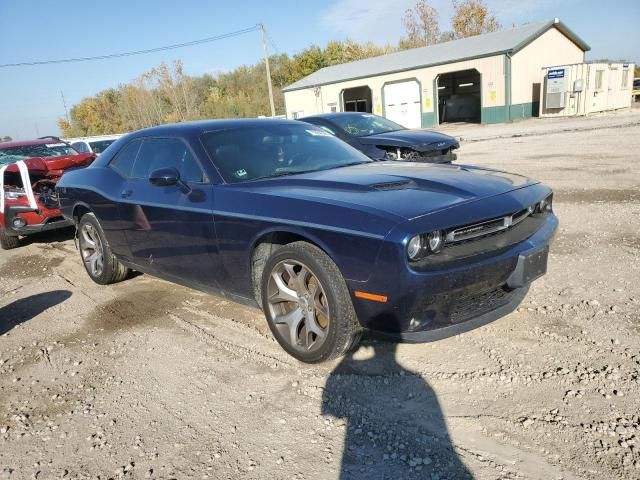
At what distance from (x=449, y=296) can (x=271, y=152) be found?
197 cm

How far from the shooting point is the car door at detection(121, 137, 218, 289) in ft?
12.3

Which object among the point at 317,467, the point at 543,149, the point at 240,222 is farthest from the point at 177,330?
the point at 543,149

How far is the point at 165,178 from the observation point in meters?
3.76

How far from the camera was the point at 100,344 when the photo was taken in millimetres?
3949

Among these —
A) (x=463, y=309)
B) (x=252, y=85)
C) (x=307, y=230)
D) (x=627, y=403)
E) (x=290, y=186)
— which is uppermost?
(x=252, y=85)

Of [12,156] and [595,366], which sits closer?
[595,366]

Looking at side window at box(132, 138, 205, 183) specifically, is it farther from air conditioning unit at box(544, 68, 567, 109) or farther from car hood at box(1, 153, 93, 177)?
air conditioning unit at box(544, 68, 567, 109)

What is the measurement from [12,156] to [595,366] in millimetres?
8794

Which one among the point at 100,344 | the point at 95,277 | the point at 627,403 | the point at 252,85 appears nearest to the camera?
the point at 627,403

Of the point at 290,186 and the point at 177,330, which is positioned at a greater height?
the point at 290,186

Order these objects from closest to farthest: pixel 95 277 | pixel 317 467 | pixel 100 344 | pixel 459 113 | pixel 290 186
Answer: pixel 317 467, pixel 290 186, pixel 100 344, pixel 95 277, pixel 459 113

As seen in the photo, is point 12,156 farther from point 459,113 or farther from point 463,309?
point 459,113

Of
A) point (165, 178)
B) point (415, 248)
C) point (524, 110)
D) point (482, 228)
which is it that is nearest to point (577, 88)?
point (524, 110)

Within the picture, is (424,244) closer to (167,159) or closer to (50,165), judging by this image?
(167,159)
